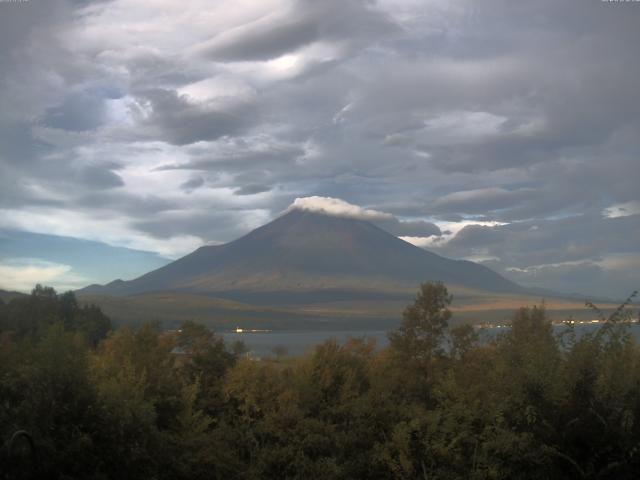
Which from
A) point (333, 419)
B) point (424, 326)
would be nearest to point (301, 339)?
point (424, 326)

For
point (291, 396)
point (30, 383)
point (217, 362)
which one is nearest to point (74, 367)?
point (30, 383)

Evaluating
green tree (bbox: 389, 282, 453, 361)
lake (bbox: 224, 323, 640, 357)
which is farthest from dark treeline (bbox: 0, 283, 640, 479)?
green tree (bbox: 389, 282, 453, 361)

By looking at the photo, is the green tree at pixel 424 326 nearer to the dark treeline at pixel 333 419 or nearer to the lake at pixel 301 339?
the lake at pixel 301 339

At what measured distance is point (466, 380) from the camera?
20.4 metres

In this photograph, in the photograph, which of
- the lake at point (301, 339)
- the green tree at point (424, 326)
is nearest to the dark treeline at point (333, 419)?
the lake at point (301, 339)

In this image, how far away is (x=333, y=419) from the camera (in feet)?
61.6

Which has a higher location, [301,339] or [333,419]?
[333,419]

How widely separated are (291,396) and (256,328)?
152m

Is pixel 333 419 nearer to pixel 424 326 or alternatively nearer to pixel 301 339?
pixel 424 326

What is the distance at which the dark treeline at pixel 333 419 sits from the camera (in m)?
11.7

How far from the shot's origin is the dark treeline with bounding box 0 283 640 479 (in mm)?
11656

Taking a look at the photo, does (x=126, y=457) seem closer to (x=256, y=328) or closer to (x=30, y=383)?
(x=30, y=383)

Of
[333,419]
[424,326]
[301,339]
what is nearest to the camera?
[333,419]

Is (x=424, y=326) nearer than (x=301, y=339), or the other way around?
(x=424, y=326)
